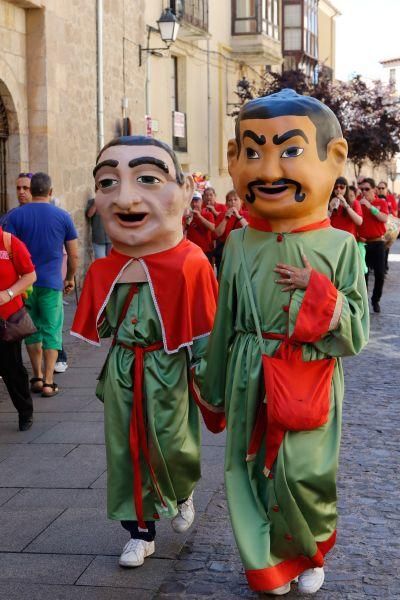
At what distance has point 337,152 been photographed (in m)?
4.17

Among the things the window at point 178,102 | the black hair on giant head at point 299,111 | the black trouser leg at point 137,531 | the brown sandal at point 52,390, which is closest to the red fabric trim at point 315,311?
the black hair on giant head at point 299,111

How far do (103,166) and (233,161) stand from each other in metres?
0.66

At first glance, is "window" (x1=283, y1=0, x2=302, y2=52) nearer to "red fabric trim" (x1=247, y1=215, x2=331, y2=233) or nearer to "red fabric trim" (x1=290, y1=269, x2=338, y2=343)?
"red fabric trim" (x1=247, y1=215, x2=331, y2=233)

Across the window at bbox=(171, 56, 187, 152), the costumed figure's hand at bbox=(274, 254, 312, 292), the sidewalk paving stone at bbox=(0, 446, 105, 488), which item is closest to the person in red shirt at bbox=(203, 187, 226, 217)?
the window at bbox=(171, 56, 187, 152)

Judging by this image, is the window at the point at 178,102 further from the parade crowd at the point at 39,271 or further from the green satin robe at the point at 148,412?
the green satin robe at the point at 148,412

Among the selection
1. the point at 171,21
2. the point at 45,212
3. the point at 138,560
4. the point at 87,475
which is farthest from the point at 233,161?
the point at 171,21

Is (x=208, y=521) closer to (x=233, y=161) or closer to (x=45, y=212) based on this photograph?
(x=233, y=161)

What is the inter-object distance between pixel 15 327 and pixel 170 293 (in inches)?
97.2

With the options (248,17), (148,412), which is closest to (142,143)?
(148,412)

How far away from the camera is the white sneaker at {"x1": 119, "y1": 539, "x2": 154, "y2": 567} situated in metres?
4.32

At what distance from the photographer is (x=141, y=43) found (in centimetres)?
1883

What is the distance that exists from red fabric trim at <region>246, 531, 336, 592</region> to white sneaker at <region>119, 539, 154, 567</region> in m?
0.57

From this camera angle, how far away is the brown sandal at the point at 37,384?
8227 millimetres

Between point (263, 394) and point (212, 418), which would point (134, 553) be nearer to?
point (212, 418)
